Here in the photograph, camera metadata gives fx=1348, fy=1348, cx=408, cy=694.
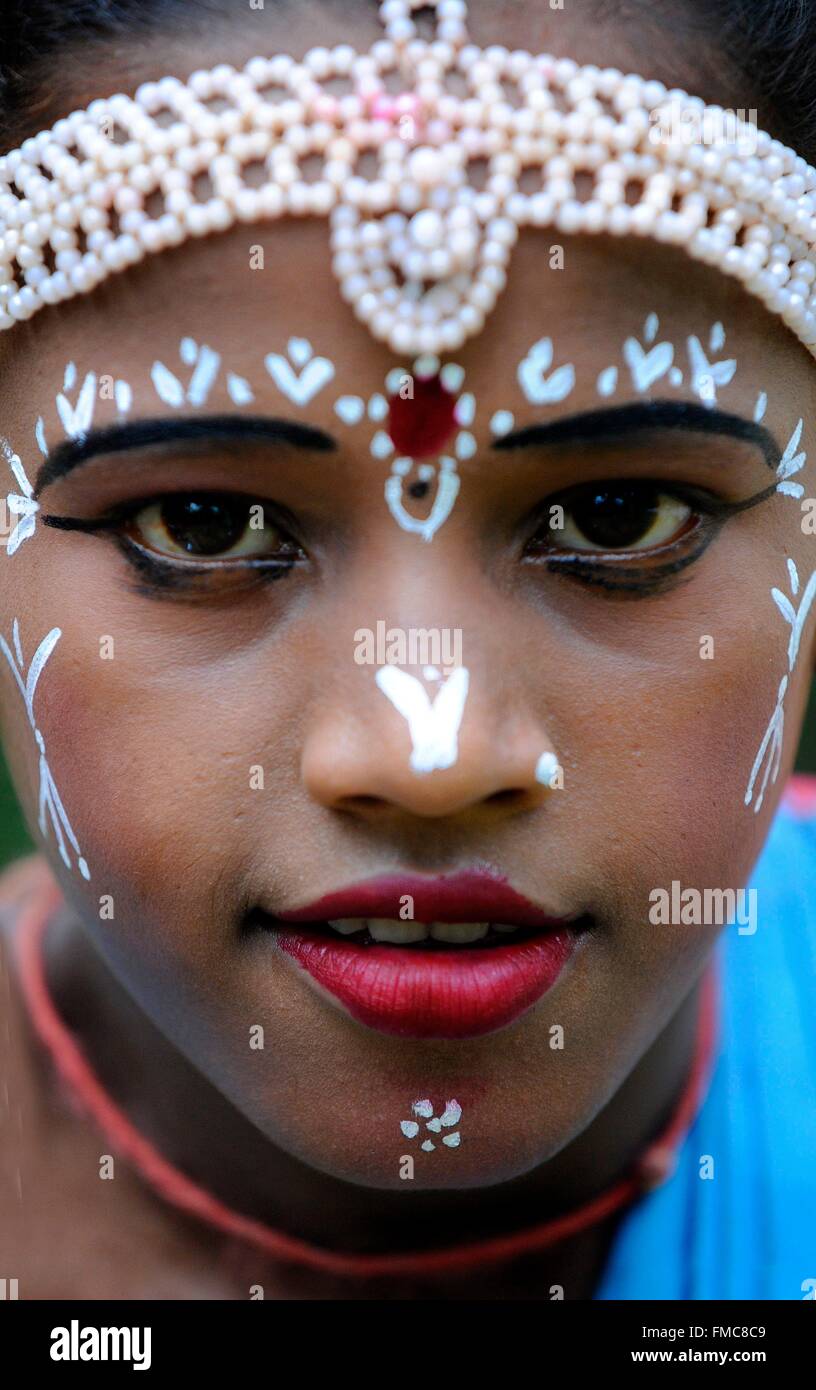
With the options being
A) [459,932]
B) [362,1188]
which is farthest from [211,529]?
[362,1188]

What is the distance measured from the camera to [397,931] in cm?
125

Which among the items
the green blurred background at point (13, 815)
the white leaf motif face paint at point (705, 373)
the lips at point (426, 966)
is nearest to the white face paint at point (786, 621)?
the white leaf motif face paint at point (705, 373)

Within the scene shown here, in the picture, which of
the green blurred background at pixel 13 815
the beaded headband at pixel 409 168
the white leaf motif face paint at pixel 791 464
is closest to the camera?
the beaded headband at pixel 409 168

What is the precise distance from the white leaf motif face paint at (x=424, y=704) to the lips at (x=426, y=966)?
0.20 meters

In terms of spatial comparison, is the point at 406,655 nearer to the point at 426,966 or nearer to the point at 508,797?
the point at 508,797

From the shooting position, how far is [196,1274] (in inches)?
65.4

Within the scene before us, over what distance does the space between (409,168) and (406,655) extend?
403mm

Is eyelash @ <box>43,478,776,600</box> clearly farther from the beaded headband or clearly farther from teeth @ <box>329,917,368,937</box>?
teeth @ <box>329,917,368,937</box>

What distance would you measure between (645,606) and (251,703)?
1.26 feet

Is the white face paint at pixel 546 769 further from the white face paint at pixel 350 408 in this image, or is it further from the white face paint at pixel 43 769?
the white face paint at pixel 43 769

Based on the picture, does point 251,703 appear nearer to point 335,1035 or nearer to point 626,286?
point 335,1035

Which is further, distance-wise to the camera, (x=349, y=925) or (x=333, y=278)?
(x=349, y=925)

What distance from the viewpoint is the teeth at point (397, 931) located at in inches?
48.9
